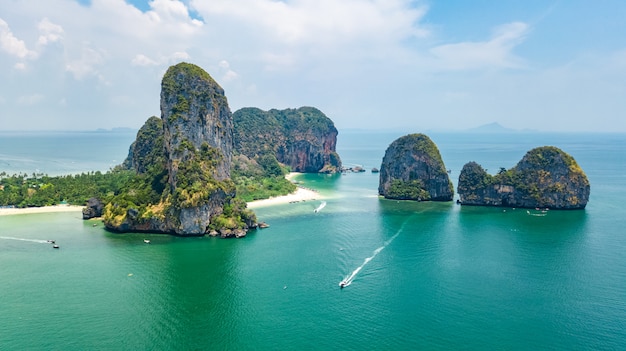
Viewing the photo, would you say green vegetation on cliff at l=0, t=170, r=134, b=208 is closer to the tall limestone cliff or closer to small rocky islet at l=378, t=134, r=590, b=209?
the tall limestone cliff

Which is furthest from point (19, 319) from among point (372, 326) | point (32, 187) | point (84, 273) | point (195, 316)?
point (32, 187)

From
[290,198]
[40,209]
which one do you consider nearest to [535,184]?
[290,198]

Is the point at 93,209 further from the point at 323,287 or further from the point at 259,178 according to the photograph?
the point at 259,178

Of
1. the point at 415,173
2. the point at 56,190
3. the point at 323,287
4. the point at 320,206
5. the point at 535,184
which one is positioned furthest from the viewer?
the point at 415,173

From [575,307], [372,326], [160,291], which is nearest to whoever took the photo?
[372,326]

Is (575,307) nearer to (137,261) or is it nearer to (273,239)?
(273,239)

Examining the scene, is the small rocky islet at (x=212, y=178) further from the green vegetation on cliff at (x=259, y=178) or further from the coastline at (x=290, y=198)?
the green vegetation on cliff at (x=259, y=178)

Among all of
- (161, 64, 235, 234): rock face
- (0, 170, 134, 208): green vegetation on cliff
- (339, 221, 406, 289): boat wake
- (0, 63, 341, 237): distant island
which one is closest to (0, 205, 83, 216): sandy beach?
(0, 170, 134, 208): green vegetation on cliff
